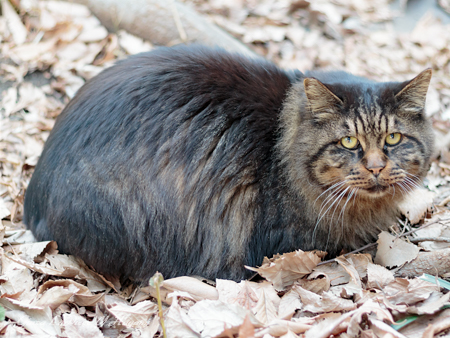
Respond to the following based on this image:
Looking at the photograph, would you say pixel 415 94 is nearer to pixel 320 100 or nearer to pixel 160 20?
pixel 320 100

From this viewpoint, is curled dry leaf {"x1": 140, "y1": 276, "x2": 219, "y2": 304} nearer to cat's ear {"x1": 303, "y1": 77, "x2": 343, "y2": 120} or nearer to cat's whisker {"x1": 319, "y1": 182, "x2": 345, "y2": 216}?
cat's whisker {"x1": 319, "y1": 182, "x2": 345, "y2": 216}

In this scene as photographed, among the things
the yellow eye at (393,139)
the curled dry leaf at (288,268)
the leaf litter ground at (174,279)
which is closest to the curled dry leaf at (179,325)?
the leaf litter ground at (174,279)

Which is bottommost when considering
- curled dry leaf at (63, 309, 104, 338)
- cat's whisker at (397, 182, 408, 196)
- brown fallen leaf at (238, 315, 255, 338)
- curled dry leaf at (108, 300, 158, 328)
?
curled dry leaf at (63, 309, 104, 338)

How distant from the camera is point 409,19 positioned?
5.85m

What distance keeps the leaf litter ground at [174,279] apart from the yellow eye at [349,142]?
67cm

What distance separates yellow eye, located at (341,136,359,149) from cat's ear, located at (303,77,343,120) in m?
0.16

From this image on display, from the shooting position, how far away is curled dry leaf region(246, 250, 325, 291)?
2576 mm

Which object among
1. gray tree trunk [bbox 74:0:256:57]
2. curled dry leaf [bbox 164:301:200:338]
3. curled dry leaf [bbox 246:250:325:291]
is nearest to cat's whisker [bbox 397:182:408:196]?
curled dry leaf [bbox 246:250:325:291]

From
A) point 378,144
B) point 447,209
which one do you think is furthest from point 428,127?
point 447,209

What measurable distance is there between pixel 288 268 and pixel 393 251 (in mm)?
654

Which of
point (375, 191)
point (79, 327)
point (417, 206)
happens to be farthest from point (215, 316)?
point (417, 206)

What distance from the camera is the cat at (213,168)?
99.0 inches

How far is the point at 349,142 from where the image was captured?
8.13 feet

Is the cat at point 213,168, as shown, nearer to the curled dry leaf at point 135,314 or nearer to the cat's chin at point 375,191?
the cat's chin at point 375,191
